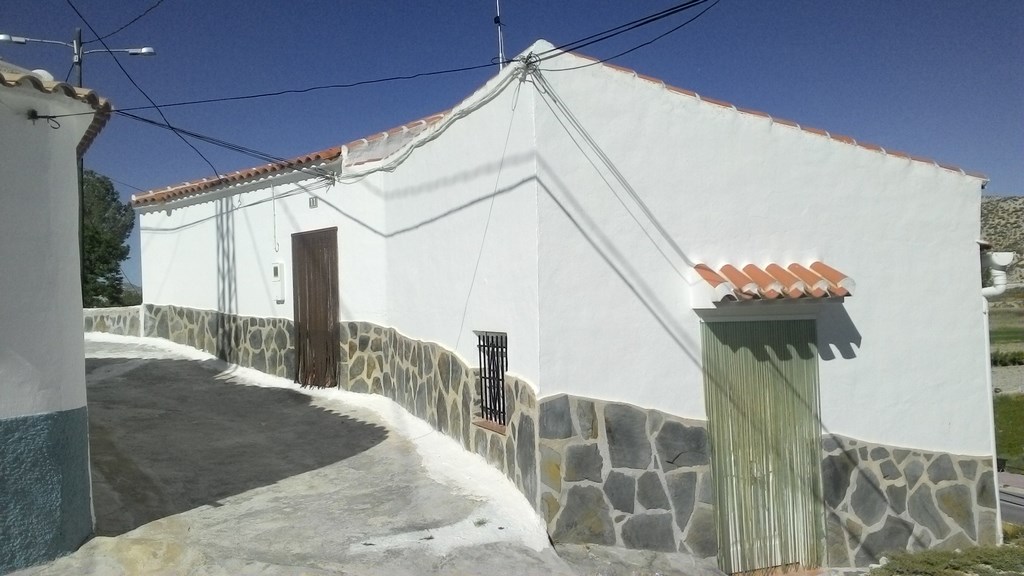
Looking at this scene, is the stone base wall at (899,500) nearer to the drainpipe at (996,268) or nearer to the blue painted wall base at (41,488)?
the drainpipe at (996,268)

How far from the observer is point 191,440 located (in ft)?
28.8

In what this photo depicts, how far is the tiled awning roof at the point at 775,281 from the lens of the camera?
6.81m

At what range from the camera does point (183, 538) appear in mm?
5777

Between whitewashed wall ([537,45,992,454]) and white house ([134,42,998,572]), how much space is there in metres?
0.02

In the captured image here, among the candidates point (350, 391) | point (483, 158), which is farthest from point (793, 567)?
point (350, 391)

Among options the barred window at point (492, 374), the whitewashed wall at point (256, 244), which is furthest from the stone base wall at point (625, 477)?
the whitewashed wall at point (256, 244)

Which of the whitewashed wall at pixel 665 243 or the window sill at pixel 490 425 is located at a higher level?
the whitewashed wall at pixel 665 243

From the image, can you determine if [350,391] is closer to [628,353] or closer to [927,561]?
[628,353]

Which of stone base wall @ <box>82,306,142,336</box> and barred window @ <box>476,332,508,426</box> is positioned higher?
stone base wall @ <box>82,306,142,336</box>

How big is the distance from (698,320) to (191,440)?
611cm

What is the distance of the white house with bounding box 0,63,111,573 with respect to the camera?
5.11m

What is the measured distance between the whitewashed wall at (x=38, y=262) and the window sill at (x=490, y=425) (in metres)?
3.74

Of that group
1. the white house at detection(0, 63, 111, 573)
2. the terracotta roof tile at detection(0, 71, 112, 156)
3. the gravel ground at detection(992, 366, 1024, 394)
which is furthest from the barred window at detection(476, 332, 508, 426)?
the gravel ground at detection(992, 366, 1024, 394)

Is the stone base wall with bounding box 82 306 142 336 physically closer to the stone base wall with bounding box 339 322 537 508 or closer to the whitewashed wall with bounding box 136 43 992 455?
the stone base wall with bounding box 339 322 537 508
